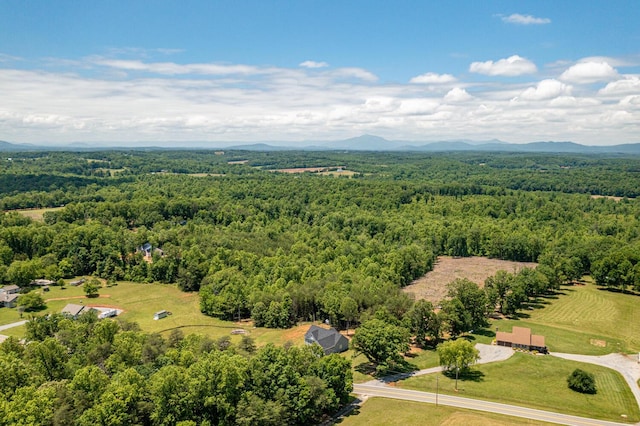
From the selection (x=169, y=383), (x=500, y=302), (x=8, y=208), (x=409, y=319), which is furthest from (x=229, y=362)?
(x=8, y=208)

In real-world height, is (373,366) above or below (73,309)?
below

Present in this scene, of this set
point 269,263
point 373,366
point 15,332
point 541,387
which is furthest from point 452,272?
point 15,332

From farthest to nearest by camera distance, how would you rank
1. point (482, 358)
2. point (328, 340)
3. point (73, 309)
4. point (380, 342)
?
point (73, 309) → point (328, 340) → point (482, 358) → point (380, 342)

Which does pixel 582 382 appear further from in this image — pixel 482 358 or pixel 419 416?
pixel 419 416

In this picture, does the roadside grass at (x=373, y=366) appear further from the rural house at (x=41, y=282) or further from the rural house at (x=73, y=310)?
the rural house at (x=41, y=282)

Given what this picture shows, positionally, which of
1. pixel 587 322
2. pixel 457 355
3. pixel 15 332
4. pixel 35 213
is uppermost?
pixel 35 213

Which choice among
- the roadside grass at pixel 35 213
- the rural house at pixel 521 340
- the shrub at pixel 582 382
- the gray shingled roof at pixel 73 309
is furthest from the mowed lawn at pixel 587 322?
the roadside grass at pixel 35 213

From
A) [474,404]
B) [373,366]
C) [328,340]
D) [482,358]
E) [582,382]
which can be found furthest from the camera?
[328,340]
